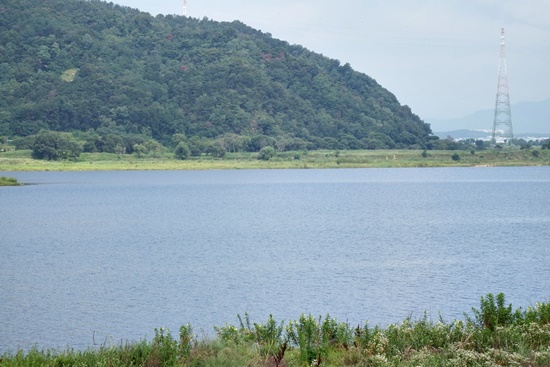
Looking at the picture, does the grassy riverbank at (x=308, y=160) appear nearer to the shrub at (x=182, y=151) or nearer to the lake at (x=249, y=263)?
the shrub at (x=182, y=151)

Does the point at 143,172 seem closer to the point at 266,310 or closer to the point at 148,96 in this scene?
the point at 148,96

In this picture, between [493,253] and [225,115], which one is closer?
[493,253]

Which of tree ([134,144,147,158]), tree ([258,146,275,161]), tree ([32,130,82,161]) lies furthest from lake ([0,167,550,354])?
tree ([258,146,275,161])

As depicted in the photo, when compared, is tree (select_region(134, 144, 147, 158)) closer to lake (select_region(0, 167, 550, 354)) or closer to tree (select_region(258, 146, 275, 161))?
tree (select_region(258, 146, 275, 161))

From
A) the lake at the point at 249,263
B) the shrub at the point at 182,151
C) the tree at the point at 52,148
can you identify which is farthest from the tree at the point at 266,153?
the lake at the point at 249,263

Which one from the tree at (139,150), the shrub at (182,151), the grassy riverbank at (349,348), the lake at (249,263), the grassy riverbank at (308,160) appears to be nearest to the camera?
the grassy riverbank at (349,348)

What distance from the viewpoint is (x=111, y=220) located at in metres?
63.1

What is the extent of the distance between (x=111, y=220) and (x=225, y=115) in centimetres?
12449

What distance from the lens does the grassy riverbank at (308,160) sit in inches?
5369

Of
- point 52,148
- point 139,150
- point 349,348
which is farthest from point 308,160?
point 349,348

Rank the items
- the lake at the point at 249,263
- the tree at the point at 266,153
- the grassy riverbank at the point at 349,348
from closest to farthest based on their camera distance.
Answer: the grassy riverbank at the point at 349,348
the lake at the point at 249,263
the tree at the point at 266,153

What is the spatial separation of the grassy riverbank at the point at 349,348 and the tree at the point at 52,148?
406 feet

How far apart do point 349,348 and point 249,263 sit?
23.1 metres

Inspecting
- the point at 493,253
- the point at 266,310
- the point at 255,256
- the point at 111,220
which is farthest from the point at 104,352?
the point at 111,220
